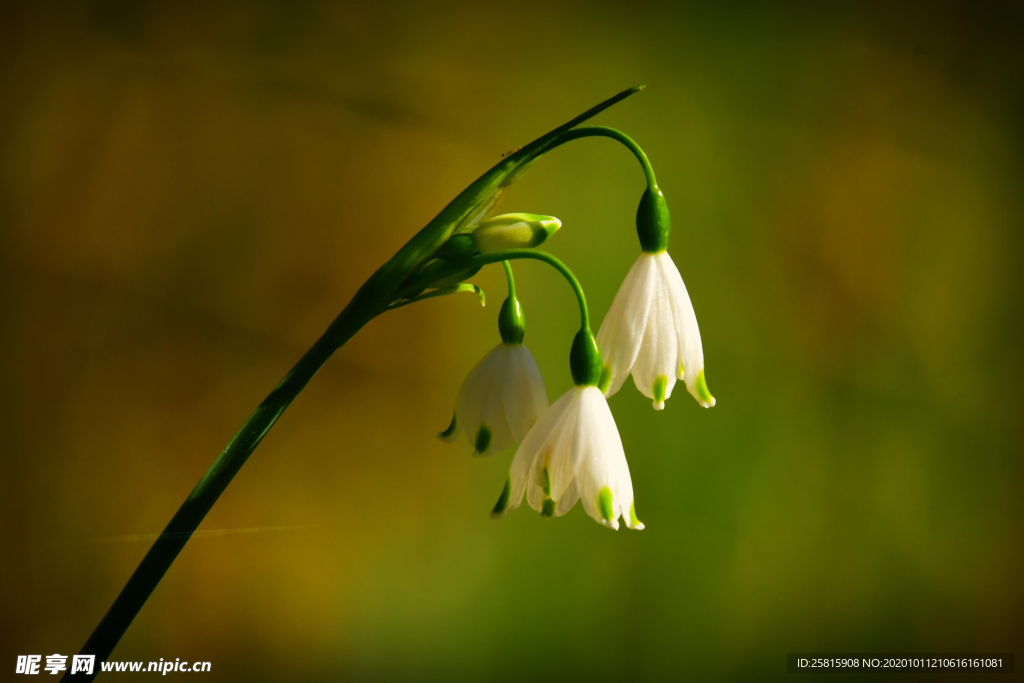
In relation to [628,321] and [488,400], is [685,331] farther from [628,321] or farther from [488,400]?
[488,400]

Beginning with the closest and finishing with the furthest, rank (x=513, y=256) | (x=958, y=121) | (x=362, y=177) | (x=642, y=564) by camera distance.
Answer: (x=513, y=256), (x=362, y=177), (x=642, y=564), (x=958, y=121)

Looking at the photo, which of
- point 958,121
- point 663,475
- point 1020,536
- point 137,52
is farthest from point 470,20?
point 1020,536

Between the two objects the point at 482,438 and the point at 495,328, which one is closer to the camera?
the point at 482,438

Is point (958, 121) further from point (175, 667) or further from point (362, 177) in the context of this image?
point (175, 667)

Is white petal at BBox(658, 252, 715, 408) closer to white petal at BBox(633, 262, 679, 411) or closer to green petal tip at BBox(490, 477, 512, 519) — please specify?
white petal at BBox(633, 262, 679, 411)

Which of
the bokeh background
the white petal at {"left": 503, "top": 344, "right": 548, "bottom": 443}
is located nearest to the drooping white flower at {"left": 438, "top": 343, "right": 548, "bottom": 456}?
the white petal at {"left": 503, "top": 344, "right": 548, "bottom": 443}

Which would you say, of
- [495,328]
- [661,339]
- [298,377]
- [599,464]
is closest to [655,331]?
[661,339]
